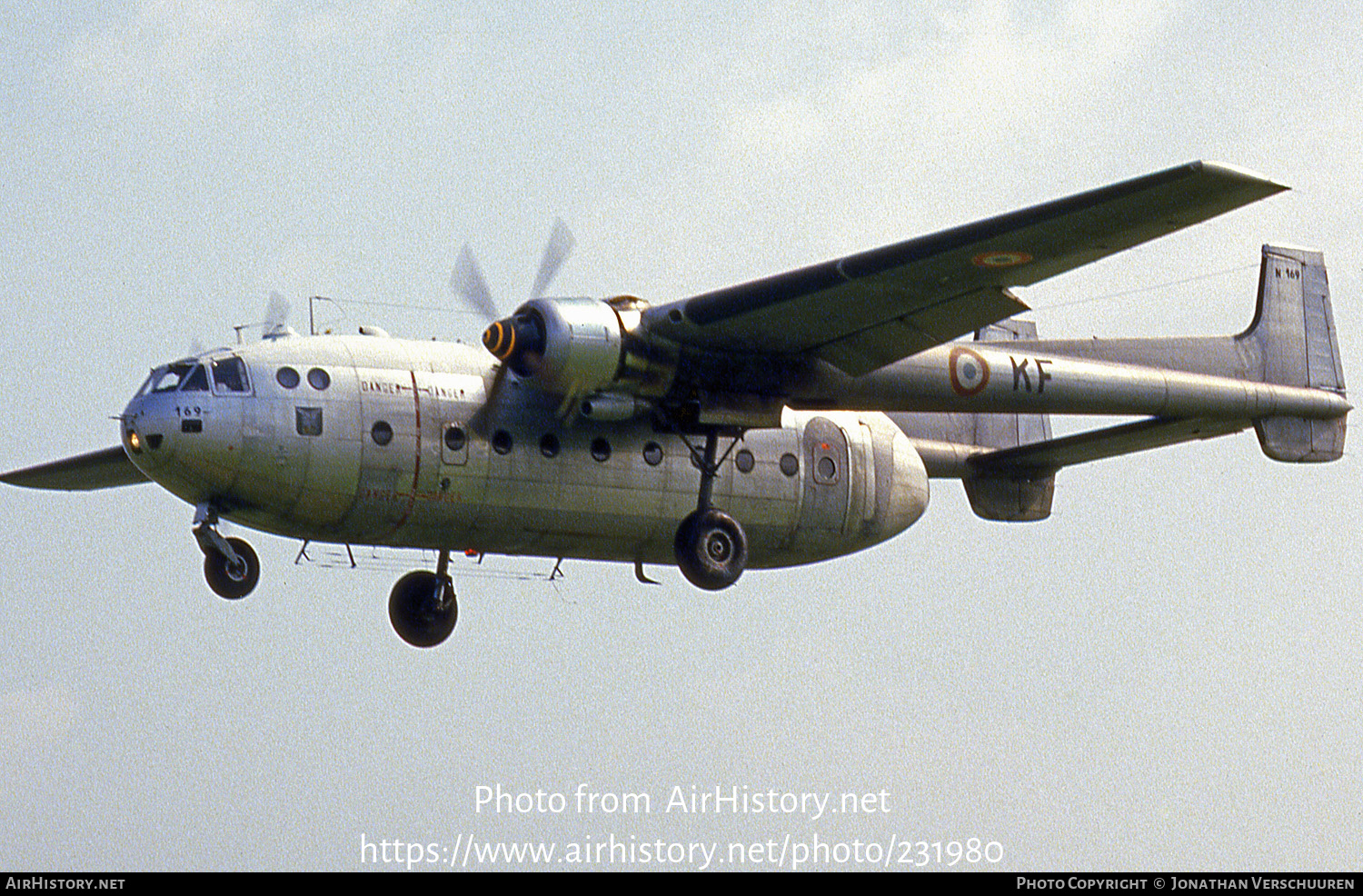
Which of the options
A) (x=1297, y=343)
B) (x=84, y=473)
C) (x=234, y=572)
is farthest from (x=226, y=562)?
(x=1297, y=343)

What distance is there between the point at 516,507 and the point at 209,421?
13.0ft

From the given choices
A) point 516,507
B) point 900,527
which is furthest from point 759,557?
point 516,507

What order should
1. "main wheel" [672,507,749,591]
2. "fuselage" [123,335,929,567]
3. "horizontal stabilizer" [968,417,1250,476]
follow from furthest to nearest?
"horizontal stabilizer" [968,417,1250,476]
"main wheel" [672,507,749,591]
"fuselage" [123,335,929,567]

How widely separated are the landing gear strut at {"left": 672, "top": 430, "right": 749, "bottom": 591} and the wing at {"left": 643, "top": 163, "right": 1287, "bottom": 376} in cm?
170

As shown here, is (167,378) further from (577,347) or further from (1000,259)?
(1000,259)

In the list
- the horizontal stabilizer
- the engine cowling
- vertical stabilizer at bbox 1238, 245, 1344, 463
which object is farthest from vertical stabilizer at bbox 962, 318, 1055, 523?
the engine cowling

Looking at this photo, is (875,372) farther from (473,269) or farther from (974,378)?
(473,269)

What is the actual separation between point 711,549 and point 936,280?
15.2 feet

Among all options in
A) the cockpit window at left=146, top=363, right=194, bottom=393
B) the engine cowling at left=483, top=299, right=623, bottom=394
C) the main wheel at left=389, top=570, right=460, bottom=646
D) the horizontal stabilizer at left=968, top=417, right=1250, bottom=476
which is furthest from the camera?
the horizontal stabilizer at left=968, top=417, right=1250, bottom=476

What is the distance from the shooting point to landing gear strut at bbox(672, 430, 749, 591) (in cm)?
2725

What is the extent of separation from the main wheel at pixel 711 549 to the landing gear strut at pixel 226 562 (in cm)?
535

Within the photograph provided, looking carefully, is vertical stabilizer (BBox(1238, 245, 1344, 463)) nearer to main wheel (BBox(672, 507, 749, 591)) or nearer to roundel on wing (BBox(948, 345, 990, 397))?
roundel on wing (BBox(948, 345, 990, 397))

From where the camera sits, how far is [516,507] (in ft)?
87.4

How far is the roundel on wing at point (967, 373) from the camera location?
28219 mm
